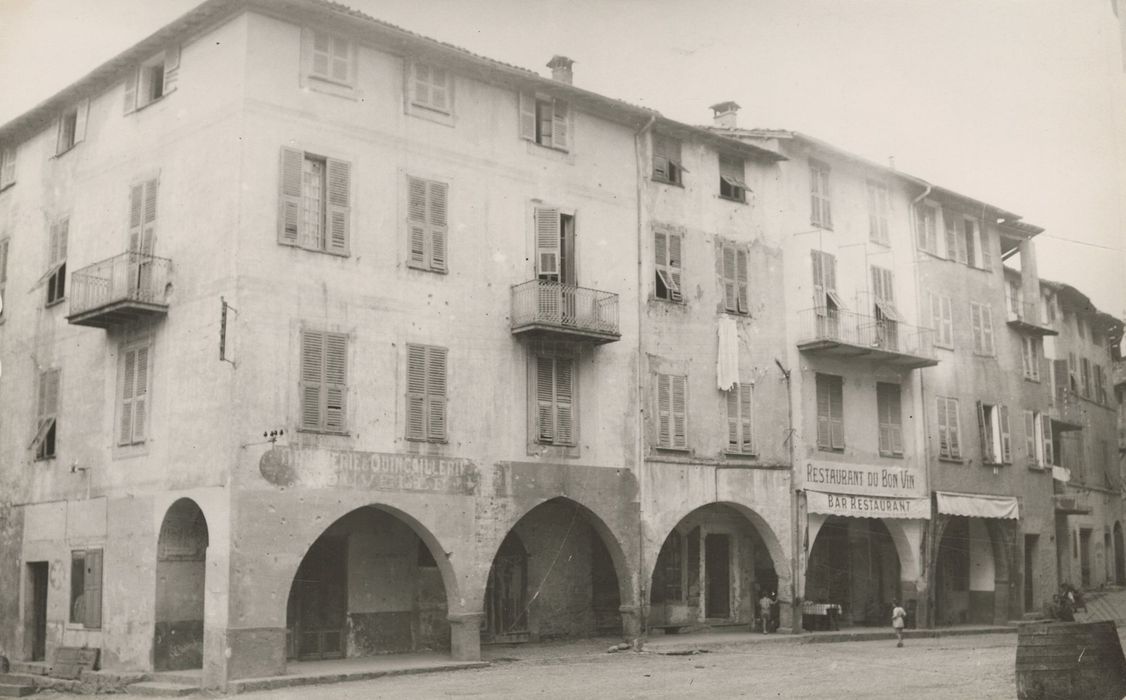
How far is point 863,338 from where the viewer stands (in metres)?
31.3

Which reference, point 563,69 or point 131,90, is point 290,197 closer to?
point 131,90

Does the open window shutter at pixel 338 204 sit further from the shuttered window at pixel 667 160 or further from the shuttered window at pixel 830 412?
the shuttered window at pixel 830 412

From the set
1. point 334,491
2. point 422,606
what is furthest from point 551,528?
point 334,491

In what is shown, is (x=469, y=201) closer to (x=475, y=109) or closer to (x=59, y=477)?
(x=475, y=109)

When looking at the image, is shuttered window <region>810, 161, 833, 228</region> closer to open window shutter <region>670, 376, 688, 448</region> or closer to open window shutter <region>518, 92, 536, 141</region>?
open window shutter <region>670, 376, 688, 448</region>

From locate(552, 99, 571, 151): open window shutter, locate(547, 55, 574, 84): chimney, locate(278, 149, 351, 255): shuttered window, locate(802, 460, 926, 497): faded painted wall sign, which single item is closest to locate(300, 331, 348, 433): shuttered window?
locate(278, 149, 351, 255): shuttered window

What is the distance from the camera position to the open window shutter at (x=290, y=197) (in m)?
21.4

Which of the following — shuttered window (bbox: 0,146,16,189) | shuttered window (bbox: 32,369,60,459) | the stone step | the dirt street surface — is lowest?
the stone step

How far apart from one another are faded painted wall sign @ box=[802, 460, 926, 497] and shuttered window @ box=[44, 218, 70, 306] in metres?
16.7

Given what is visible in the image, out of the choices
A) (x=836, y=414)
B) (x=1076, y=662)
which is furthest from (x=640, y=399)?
(x=1076, y=662)

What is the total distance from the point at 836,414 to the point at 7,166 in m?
19.8

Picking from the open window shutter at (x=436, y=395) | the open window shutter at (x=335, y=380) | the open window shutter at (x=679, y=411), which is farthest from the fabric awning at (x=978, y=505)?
the open window shutter at (x=335, y=380)

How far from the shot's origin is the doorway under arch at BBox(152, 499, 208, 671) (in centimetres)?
2161

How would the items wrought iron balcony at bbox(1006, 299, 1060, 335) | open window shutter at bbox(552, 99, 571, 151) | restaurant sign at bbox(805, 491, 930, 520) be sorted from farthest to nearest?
wrought iron balcony at bbox(1006, 299, 1060, 335), restaurant sign at bbox(805, 491, 930, 520), open window shutter at bbox(552, 99, 571, 151)
